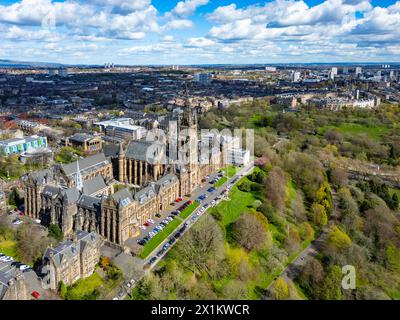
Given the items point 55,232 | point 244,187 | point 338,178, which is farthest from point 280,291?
point 338,178

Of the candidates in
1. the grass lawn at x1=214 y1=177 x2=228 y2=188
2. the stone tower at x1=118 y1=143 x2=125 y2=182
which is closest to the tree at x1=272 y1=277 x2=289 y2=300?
the grass lawn at x1=214 y1=177 x2=228 y2=188

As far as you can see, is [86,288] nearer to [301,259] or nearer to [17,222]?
[17,222]

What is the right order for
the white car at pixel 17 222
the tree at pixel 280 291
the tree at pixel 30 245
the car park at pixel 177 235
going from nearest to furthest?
the tree at pixel 280 291 < the tree at pixel 30 245 < the car park at pixel 177 235 < the white car at pixel 17 222

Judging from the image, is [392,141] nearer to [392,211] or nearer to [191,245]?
[392,211]

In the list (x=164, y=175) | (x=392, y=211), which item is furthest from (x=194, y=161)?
(x=392, y=211)

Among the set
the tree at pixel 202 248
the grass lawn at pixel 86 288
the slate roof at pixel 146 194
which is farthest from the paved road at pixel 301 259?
the slate roof at pixel 146 194

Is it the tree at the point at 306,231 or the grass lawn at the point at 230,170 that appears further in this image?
the grass lawn at the point at 230,170

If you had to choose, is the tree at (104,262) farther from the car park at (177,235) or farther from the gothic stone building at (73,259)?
the car park at (177,235)

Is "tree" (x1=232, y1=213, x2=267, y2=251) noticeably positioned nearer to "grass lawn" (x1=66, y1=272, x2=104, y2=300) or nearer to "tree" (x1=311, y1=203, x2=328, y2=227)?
"tree" (x1=311, y1=203, x2=328, y2=227)

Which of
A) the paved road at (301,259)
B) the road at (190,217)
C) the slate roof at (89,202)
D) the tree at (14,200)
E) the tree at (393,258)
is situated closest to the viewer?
the road at (190,217)
